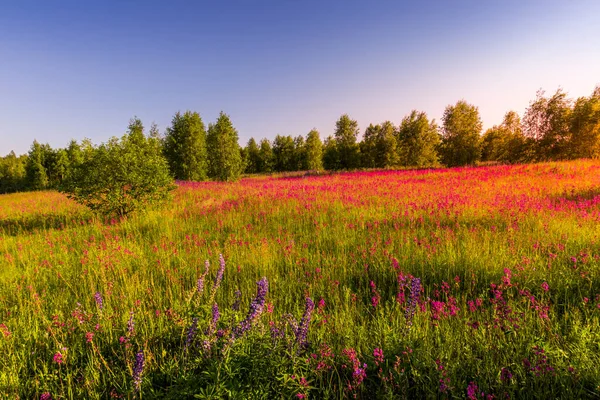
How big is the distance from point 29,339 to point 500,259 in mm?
5628

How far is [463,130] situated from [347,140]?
51.5ft

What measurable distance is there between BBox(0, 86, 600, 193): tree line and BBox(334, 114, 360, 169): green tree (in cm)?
15

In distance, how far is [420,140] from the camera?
28.3 m

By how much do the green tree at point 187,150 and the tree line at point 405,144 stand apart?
0.05 meters

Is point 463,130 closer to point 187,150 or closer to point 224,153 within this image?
point 224,153

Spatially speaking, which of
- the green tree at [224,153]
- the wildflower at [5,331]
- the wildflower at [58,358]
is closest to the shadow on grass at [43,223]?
the wildflower at [5,331]

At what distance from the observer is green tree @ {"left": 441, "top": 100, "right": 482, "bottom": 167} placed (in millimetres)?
26703

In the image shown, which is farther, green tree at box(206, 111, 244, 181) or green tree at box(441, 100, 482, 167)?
green tree at box(441, 100, 482, 167)

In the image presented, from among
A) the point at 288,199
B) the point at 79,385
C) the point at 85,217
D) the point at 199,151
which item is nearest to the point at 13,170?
the point at 199,151

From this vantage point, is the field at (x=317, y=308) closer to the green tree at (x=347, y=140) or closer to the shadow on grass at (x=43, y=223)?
the shadow on grass at (x=43, y=223)

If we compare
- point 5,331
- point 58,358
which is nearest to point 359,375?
point 58,358

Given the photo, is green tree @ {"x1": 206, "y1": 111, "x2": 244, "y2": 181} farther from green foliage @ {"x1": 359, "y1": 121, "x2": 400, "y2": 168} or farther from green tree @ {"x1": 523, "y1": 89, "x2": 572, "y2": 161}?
green tree @ {"x1": 523, "y1": 89, "x2": 572, "y2": 161}

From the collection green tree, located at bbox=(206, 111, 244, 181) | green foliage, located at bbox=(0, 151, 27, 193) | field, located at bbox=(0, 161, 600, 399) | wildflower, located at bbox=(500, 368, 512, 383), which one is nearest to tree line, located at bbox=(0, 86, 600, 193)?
green tree, located at bbox=(206, 111, 244, 181)

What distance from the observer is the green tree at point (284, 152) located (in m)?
54.1
